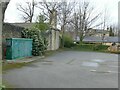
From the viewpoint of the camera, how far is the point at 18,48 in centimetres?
1977

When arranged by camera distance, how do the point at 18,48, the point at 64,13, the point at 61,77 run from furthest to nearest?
1. the point at 64,13
2. the point at 18,48
3. the point at 61,77

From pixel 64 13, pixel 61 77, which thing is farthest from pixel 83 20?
pixel 61 77

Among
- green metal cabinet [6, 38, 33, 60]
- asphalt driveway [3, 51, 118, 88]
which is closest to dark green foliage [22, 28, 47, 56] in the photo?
green metal cabinet [6, 38, 33, 60]

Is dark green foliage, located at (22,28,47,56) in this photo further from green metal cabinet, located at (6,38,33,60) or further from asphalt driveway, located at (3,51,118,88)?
asphalt driveway, located at (3,51,118,88)

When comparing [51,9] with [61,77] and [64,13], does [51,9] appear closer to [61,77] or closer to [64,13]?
[64,13]

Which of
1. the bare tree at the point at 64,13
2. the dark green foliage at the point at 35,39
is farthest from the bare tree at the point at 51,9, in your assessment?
the dark green foliage at the point at 35,39

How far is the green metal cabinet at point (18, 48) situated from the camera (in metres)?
18.5

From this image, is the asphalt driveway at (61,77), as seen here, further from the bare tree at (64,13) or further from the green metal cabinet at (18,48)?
the bare tree at (64,13)

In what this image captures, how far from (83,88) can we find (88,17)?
166ft

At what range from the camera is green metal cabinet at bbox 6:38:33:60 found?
60.6 feet

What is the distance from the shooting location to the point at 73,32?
208 ft

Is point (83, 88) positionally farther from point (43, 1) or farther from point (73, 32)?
point (73, 32)

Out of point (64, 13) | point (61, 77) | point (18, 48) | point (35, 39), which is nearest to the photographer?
point (61, 77)

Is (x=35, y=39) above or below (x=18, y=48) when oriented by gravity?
above
